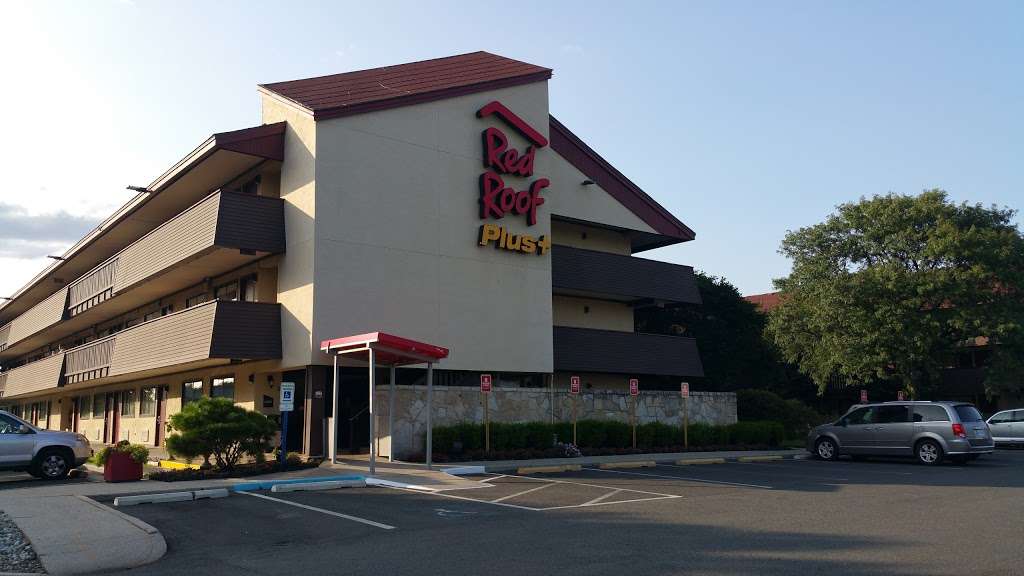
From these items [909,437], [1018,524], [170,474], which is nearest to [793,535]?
[1018,524]

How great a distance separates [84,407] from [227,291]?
74.8ft

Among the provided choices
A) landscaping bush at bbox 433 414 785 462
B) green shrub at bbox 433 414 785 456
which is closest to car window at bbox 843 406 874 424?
landscaping bush at bbox 433 414 785 462

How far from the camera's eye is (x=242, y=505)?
1459 cm

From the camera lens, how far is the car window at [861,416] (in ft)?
83.4

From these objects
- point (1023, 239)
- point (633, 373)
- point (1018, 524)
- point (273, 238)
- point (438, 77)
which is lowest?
point (1018, 524)

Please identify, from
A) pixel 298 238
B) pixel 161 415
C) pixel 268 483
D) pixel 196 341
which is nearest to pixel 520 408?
pixel 298 238

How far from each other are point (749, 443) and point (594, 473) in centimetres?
1199

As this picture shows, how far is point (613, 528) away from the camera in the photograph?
11.4 m

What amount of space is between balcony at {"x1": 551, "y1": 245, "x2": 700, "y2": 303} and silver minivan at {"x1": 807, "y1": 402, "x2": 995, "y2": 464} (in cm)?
892

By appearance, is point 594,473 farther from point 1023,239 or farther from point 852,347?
point 1023,239

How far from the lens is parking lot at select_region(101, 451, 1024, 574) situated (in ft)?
29.7

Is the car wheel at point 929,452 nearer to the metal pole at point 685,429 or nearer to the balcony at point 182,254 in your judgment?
the metal pole at point 685,429

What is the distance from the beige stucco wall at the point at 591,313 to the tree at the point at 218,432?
47.1 feet

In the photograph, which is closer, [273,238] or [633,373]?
[273,238]
